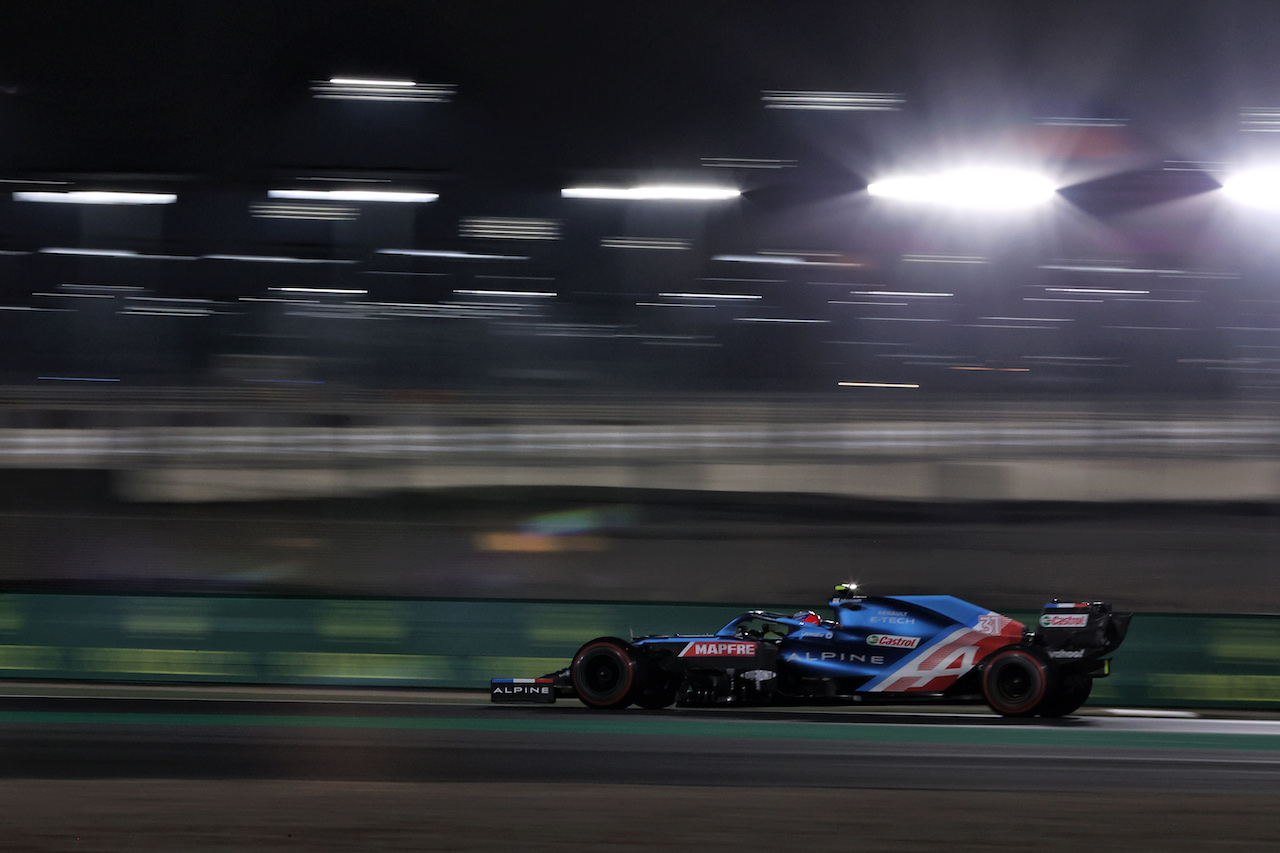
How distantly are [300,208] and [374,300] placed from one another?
7.59 feet

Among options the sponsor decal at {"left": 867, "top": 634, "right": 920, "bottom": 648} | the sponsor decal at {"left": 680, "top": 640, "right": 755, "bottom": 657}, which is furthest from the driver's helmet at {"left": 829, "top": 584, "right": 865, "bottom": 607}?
the sponsor decal at {"left": 680, "top": 640, "right": 755, "bottom": 657}

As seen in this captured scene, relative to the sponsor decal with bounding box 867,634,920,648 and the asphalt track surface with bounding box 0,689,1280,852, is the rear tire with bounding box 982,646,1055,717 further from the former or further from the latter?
the sponsor decal with bounding box 867,634,920,648

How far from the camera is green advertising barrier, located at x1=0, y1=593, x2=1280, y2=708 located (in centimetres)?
1138

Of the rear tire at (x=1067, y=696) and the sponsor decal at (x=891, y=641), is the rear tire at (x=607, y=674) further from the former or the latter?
the rear tire at (x=1067, y=696)

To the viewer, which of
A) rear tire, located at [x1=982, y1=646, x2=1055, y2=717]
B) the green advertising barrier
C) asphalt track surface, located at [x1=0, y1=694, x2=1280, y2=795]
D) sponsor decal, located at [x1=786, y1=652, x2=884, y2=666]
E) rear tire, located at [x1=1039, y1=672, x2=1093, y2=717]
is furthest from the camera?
the green advertising barrier

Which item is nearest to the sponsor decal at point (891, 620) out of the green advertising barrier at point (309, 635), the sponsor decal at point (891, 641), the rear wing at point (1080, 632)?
the sponsor decal at point (891, 641)

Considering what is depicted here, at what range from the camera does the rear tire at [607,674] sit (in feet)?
33.0

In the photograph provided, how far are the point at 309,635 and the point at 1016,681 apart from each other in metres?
6.02

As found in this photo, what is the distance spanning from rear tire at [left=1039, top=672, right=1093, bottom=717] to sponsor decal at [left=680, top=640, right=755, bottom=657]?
222 cm

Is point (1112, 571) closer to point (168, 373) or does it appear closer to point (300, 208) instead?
point (300, 208)

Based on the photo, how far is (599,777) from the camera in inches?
295

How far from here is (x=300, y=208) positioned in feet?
84.1

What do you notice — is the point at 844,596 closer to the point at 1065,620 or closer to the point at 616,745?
the point at 1065,620

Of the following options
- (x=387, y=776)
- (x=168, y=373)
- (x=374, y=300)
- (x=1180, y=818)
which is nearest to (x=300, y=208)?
(x=374, y=300)
